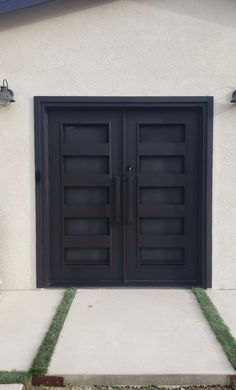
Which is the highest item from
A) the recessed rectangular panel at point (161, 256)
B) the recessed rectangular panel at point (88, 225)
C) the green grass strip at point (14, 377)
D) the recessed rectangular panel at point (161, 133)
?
the recessed rectangular panel at point (161, 133)

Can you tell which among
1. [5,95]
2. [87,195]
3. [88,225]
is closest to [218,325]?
[88,225]

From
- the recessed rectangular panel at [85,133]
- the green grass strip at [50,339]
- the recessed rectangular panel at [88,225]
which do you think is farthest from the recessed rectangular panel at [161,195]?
the green grass strip at [50,339]

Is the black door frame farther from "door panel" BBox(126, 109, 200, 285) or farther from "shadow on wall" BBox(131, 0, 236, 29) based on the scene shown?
"shadow on wall" BBox(131, 0, 236, 29)

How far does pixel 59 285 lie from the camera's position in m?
4.57

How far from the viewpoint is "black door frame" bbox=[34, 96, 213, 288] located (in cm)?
439

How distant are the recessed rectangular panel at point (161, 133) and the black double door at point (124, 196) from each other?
0.01 m

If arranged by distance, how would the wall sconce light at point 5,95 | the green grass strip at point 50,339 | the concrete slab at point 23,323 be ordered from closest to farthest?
1. the green grass strip at point 50,339
2. the concrete slab at point 23,323
3. the wall sconce light at point 5,95

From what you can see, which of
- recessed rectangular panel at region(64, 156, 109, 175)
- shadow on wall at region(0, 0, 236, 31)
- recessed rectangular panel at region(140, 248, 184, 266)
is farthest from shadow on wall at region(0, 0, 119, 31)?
recessed rectangular panel at region(140, 248, 184, 266)

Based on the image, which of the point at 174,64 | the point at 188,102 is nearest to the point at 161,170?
the point at 188,102

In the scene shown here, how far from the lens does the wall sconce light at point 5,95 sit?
4.26 m

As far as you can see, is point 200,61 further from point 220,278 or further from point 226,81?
Result: point 220,278

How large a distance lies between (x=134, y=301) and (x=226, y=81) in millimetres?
2577

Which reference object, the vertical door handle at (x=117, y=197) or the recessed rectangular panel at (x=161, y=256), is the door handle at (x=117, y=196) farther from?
the recessed rectangular panel at (x=161, y=256)

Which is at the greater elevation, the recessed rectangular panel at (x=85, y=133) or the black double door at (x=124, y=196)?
the recessed rectangular panel at (x=85, y=133)
